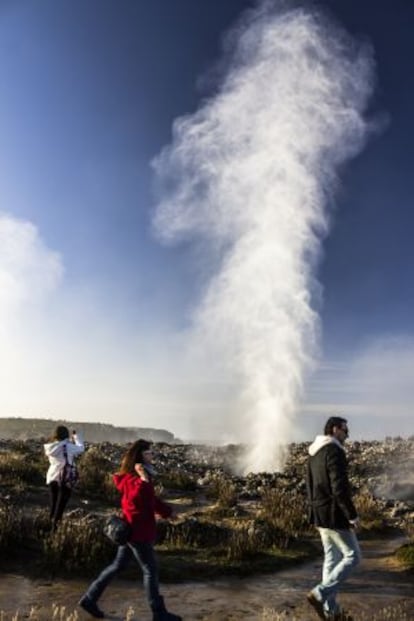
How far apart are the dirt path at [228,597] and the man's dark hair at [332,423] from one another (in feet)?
6.85

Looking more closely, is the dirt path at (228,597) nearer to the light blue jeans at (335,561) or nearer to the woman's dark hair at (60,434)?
the light blue jeans at (335,561)

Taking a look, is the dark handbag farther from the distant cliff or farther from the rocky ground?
the distant cliff

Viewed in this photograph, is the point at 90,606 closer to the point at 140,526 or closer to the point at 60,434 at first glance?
the point at 140,526

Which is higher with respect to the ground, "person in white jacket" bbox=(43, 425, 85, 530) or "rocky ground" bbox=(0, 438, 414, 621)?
"person in white jacket" bbox=(43, 425, 85, 530)

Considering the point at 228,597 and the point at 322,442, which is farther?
the point at 228,597

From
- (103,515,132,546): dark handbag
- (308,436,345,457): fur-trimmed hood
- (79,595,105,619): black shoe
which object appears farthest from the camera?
(308,436,345,457): fur-trimmed hood

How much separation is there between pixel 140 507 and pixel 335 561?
7.47 feet

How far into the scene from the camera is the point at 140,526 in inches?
251

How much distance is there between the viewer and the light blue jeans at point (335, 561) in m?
6.55

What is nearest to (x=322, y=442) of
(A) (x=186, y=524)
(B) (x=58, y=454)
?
(B) (x=58, y=454)

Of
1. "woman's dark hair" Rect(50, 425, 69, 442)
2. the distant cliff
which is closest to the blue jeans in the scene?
"woman's dark hair" Rect(50, 425, 69, 442)

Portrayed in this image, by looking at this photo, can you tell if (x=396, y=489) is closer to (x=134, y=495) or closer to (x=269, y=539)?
(x=269, y=539)

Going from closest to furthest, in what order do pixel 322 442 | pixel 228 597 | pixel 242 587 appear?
1. pixel 322 442
2. pixel 228 597
3. pixel 242 587

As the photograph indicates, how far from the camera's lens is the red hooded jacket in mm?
6383
